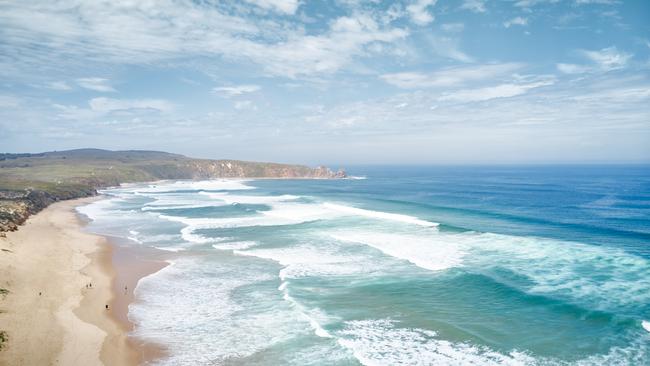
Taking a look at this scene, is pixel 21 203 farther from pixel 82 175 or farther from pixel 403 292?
pixel 403 292

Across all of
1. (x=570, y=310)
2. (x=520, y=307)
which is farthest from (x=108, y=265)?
(x=570, y=310)

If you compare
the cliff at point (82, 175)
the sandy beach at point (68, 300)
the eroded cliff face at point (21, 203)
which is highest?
the cliff at point (82, 175)

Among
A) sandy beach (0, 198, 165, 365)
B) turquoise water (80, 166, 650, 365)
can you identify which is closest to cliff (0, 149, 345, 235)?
sandy beach (0, 198, 165, 365)

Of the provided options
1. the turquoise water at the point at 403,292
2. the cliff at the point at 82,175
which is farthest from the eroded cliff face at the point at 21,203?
the turquoise water at the point at 403,292

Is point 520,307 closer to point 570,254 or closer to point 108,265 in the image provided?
point 570,254

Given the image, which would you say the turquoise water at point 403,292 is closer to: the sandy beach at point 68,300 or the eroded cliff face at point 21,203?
the sandy beach at point 68,300
